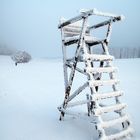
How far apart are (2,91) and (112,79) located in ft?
13.7

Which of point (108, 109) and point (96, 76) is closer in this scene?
point (108, 109)

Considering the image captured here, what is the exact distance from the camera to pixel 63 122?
4809 millimetres

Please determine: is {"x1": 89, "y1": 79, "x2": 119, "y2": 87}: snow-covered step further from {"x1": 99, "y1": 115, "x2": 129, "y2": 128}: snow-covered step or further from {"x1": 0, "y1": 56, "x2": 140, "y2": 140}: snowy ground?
{"x1": 0, "y1": 56, "x2": 140, "y2": 140}: snowy ground

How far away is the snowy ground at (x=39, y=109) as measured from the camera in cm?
429

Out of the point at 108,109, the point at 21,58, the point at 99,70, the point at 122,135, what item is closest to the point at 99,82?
the point at 99,70

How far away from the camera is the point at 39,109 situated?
223 inches

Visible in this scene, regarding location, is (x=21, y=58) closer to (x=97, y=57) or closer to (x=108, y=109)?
(x=97, y=57)

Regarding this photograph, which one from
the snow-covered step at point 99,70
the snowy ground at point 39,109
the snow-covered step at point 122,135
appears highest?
the snow-covered step at point 99,70

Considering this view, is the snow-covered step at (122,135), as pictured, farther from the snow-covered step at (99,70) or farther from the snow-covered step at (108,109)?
the snow-covered step at (99,70)

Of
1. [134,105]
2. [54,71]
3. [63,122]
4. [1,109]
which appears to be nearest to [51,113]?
[63,122]

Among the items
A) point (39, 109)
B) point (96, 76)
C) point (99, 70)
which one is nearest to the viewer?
point (99, 70)

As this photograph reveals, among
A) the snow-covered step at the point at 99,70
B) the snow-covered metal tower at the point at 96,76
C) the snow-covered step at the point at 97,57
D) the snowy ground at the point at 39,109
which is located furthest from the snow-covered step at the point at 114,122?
the snow-covered step at the point at 97,57

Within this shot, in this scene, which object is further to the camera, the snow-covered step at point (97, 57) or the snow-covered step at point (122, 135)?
the snow-covered step at point (97, 57)

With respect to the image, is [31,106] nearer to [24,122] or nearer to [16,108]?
[16,108]
